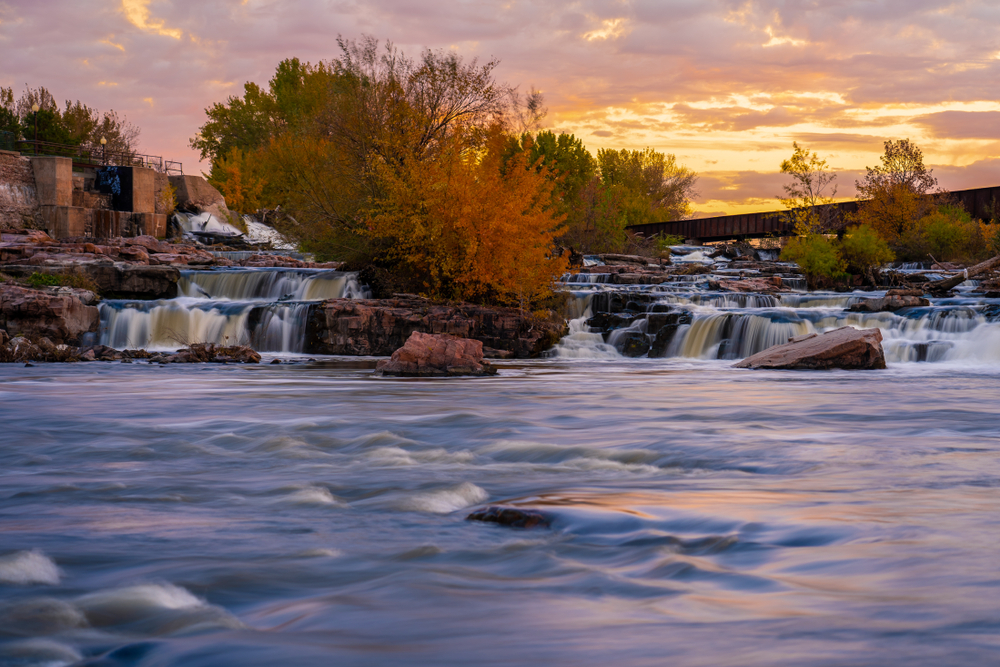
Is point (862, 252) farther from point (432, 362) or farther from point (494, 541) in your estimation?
point (494, 541)

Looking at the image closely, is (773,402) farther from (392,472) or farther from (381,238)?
(381,238)

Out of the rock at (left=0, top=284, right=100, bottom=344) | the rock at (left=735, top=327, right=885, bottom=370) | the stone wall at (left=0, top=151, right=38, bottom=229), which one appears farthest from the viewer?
the stone wall at (left=0, top=151, right=38, bottom=229)

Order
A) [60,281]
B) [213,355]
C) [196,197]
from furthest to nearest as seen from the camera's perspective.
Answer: [196,197] < [60,281] < [213,355]

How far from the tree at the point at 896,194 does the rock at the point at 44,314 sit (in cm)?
4119

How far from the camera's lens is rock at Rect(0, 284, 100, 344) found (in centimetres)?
2116

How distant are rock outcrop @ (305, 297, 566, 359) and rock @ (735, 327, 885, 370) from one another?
5972mm

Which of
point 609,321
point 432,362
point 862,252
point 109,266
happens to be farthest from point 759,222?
point 432,362

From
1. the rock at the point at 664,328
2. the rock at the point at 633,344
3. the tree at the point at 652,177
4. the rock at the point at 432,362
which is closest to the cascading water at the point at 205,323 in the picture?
the rock at the point at 432,362

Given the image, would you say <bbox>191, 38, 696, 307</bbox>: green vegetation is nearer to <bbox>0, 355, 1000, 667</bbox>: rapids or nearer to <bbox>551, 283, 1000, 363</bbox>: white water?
<bbox>551, 283, 1000, 363</bbox>: white water

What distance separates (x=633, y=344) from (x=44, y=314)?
1454 cm

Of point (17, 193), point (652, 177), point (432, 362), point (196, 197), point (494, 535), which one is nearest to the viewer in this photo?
point (494, 535)

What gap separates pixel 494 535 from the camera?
15.8 feet

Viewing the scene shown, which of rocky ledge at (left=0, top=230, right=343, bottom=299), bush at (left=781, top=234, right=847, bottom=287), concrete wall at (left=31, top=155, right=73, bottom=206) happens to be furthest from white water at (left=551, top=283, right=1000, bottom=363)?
concrete wall at (left=31, top=155, right=73, bottom=206)

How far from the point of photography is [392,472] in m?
7.14
